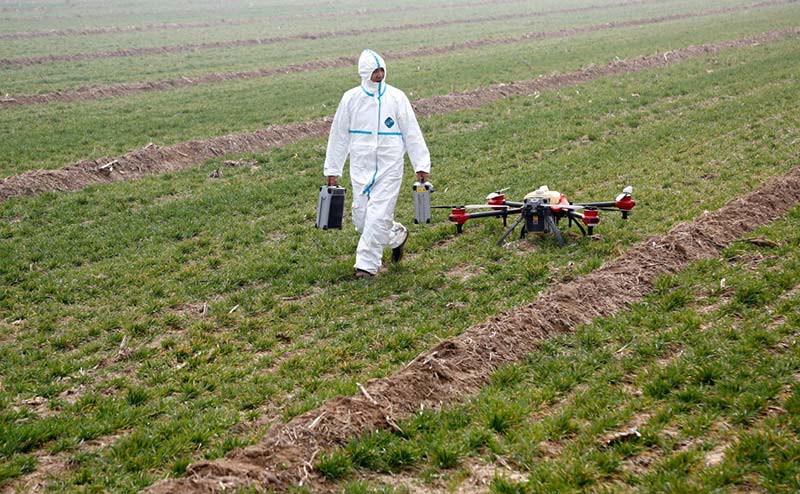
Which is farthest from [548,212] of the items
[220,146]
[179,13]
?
[179,13]

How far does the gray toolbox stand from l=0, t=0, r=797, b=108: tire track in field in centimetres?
1802

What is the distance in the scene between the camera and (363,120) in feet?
28.8

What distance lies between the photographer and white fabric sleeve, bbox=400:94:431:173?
28.9 ft

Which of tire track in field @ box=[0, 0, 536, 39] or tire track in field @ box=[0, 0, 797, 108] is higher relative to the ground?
tire track in field @ box=[0, 0, 536, 39]

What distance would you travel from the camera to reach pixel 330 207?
8703mm

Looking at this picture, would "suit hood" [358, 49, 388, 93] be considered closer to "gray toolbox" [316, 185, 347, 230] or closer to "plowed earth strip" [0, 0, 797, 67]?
"gray toolbox" [316, 185, 347, 230]

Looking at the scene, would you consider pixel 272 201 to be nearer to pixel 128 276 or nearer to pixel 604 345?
pixel 128 276

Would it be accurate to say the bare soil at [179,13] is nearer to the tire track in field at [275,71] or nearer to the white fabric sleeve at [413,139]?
the tire track in field at [275,71]

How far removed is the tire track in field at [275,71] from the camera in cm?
2406

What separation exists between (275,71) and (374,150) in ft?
77.6

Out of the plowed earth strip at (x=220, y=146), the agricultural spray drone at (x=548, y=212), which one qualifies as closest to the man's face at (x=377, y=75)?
the agricultural spray drone at (x=548, y=212)

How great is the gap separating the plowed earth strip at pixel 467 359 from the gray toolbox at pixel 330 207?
97.8 inches

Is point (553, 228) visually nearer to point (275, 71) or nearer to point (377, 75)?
point (377, 75)

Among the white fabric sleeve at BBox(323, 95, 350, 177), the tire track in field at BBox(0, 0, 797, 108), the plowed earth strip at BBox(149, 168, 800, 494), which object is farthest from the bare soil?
the plowed earth strip at BBox(149, 168, 800, 494)
